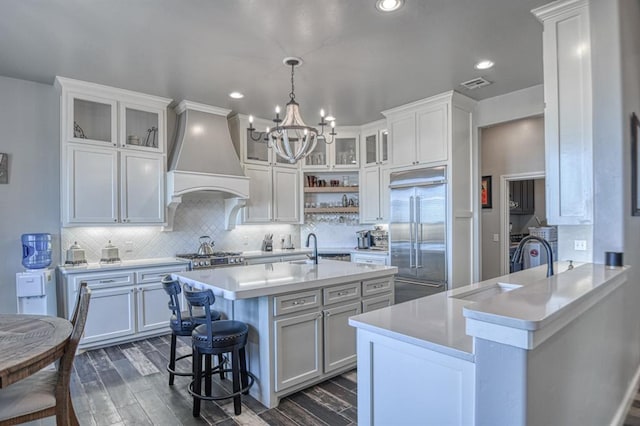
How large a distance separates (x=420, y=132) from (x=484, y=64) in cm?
134

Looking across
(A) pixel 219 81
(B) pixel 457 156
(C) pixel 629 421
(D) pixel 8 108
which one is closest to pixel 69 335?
(A) pixel 219 81

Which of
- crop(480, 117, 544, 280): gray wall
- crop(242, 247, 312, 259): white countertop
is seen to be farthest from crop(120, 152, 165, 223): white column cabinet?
crop(480, 117, 544, 280): gray wall

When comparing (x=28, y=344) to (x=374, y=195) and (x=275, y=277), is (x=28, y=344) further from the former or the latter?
(x=374, y=195)

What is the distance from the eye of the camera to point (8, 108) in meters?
3.99

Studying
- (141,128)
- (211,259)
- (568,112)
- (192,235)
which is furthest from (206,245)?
(568,112)

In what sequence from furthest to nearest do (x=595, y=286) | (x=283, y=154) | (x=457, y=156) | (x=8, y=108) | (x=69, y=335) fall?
(x=457, y=156), (x=8, y=108), (x=283, y=154), (x=69, y=335), (x=595, y=286)

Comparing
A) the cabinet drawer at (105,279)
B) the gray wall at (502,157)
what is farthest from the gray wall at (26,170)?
the gray wall at (502,157)

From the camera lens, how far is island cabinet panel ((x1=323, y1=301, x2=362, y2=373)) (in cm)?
300

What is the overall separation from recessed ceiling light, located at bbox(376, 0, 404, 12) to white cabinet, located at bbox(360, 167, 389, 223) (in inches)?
131

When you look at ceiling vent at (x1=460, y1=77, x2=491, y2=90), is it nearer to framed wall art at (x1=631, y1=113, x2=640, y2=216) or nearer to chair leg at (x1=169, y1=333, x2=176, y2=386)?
framed wall art at (x1=631, y1=113, x2=640, y2=216)

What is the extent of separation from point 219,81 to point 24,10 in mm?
1769

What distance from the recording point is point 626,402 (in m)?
2.56

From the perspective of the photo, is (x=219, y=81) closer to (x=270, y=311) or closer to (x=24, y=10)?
(x=24, y=10)

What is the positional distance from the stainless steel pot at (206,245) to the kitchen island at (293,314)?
1940 mm
